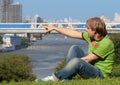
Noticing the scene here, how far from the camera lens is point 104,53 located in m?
3.53

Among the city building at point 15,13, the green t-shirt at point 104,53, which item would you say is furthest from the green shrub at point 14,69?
the city building at point 15,13

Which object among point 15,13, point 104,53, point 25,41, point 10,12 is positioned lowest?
point 25,41

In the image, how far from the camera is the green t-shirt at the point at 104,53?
3.52 metres

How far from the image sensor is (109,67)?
3533 mm

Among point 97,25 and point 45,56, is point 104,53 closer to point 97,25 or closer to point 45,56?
point 97,25

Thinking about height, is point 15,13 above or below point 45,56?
above

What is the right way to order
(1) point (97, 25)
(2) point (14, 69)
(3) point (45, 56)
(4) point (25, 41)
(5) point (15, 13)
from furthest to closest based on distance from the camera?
(5) point (15, 13), (4) point (25, 41), (3) point (45, 56), (2) point (14, 69), (1) point (97, 25)

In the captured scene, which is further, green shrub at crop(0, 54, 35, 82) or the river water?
the river water

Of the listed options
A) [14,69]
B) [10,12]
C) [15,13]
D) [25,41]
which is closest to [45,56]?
[25,41]

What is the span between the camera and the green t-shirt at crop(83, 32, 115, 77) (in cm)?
352

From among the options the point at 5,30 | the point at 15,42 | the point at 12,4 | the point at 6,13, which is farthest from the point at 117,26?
the point at 12,4

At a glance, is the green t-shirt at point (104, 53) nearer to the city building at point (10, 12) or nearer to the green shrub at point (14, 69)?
the green shrub at point (14, 69)

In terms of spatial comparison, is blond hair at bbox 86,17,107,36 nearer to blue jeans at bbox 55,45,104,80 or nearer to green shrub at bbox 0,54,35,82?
blue jeans at bbox 55,45,104,80

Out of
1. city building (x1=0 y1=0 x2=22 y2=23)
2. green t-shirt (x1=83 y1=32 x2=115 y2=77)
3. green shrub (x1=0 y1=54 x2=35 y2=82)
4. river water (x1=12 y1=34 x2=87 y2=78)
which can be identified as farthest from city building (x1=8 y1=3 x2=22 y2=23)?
green t-shirt (x1=83 y1=32 x2=115 y2=77)
